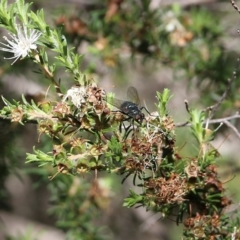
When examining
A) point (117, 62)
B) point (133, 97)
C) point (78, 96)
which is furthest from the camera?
point (117, 62)

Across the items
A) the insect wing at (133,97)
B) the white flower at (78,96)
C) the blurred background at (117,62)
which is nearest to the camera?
the white flower at (78,96)

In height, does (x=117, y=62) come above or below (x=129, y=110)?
above


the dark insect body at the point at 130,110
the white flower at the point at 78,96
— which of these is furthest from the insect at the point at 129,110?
the white flower at the point at 78,96

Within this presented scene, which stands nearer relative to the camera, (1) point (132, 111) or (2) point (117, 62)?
(1) point (132, 111)

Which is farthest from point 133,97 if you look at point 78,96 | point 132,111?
point 78,96

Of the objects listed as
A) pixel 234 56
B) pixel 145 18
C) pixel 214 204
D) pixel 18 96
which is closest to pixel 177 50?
pixel 145 18

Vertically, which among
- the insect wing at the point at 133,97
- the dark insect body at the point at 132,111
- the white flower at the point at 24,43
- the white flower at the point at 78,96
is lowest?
the white flower at the point at 78,96

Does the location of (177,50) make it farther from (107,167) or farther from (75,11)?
(107,167)

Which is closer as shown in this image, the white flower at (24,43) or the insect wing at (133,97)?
the white flower at (24,43)

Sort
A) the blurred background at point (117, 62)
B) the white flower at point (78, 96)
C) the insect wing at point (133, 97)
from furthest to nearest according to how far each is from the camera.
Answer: the blurred background at point (117, 62)
the insect wing at point (133, 97)
the white flower at point (78, 96)

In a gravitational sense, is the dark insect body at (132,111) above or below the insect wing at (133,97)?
below

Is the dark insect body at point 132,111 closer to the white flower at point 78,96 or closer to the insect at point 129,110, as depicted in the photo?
the insect at point 129,110

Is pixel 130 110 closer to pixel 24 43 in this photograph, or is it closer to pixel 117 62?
pixel 24 43
